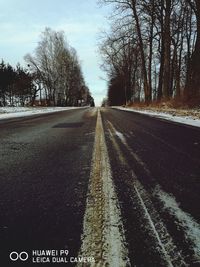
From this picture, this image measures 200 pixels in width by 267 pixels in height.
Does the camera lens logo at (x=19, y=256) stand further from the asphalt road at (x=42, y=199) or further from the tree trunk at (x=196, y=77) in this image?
the tree trunk at (x=196, y=77)

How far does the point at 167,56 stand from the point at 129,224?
74.3ft

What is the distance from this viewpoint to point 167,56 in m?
23.1

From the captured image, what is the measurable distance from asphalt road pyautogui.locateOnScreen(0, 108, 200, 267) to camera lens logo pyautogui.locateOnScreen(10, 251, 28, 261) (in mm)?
26

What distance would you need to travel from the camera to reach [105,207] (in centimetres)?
234

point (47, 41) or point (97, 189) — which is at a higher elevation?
point (47, 41)

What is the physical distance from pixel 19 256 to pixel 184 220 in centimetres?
113

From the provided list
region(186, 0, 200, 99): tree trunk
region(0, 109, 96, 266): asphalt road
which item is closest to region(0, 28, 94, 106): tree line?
region(186, 0, 200, 99): tree trunk

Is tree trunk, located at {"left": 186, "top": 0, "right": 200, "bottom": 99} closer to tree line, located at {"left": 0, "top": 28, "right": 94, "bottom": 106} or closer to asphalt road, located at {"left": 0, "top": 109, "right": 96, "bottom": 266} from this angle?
asphalt road, located at {"left": 0, "top": 109, "right": 96, "bottom": 266}

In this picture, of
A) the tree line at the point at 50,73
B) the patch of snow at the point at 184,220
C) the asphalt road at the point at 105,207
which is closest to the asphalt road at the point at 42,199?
the asphalt road at the point at 105,207

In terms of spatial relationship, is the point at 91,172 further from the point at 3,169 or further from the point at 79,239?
the point at 79,239

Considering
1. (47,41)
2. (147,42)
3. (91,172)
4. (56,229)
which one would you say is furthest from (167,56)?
(47,41)

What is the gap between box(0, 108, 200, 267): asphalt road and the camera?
1.68m

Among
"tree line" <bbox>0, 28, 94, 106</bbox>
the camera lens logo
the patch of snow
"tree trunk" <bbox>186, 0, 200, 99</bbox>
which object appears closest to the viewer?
the camera lens logo

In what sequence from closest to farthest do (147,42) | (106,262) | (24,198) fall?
(106,262)
(24,198)
(147,42)
